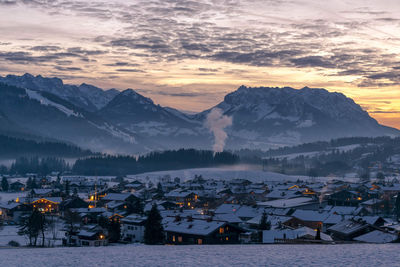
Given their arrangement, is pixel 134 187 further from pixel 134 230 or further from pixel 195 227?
pixel 195 227

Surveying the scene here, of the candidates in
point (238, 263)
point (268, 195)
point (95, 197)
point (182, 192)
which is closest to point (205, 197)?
point (182, 192)

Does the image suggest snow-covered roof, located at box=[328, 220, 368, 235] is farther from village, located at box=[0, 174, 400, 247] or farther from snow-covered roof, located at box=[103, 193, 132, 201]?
snow-covered roof, located at box=[103, 193, 132, 201]

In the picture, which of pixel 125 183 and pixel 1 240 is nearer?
pixel 1 240

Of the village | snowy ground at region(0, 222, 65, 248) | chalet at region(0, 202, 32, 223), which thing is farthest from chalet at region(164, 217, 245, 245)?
chalet at region(0, 202, 32, 223)

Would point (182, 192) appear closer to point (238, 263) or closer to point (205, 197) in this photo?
point (205, 197)

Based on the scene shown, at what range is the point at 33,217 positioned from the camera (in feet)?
197

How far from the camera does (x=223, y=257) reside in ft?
76.5

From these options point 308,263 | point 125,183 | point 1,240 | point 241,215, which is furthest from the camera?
point 125,183

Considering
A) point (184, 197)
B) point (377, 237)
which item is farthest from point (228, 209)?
point (377, 237)

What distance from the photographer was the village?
52.6 m

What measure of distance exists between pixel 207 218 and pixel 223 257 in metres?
36.8

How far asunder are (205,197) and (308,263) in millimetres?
107482

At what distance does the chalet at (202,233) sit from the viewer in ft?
179

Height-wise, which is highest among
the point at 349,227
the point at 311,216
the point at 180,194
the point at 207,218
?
the point at 349,227
